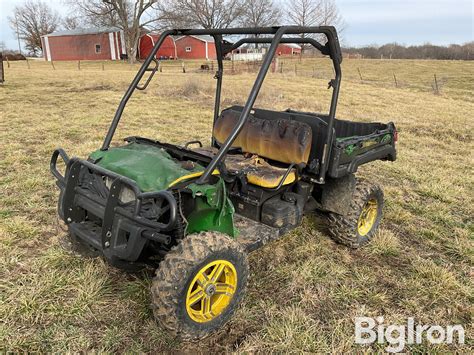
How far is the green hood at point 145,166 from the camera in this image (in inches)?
92.6

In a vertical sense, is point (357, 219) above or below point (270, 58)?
below

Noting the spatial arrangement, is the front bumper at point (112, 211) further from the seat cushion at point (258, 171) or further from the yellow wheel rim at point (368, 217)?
the yellow wheel rim at point (368, 217)

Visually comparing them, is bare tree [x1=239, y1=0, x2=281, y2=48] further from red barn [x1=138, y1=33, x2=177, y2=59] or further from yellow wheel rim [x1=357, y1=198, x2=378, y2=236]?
yellow wheel rim [x1=357, y1=198, x2=378, y2=236]

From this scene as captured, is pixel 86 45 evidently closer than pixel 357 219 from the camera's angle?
No

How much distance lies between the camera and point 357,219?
3578 millimetres

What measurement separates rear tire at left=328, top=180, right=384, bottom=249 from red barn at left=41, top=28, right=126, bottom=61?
144ft

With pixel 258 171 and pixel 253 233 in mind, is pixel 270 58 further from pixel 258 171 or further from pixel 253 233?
pixel 253 233

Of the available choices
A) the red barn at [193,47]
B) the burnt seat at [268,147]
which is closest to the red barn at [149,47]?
the red barn at [193,47]

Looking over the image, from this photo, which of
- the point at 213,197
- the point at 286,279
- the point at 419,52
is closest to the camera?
the point at 213,197

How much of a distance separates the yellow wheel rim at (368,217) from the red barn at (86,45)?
144 ft

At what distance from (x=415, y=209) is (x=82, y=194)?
12.1 feet

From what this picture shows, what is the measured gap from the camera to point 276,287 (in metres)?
3.03

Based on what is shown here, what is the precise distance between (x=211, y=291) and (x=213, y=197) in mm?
547

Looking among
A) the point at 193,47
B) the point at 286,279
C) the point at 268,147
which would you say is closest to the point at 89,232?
the point at 286,279
